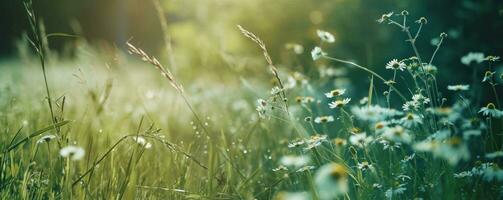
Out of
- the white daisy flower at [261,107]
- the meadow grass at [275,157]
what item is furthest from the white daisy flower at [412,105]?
the white daisy flower at [261,107]

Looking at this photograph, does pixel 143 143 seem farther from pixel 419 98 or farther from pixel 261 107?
pixel 419 98

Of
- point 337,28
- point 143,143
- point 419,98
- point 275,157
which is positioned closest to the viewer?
point 419,98

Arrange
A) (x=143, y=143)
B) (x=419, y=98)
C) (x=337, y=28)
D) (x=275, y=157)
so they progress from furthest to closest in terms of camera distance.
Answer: (x=337, y=28), (x=275, y=157), (x=143, y=143), (x=419, y=98)

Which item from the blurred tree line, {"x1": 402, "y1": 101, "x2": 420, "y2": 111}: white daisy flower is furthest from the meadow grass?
the blurred tree line

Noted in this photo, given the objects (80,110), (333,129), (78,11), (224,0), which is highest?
(78,11)

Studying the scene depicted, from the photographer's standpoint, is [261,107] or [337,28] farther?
[337,28]

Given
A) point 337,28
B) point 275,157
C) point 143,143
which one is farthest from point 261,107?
point 337,28

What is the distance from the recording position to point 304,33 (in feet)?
20.1

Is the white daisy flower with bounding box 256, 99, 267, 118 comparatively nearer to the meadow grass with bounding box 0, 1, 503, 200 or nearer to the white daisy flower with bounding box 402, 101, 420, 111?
the meadow grass with bounding box 0, 1, 503, 200

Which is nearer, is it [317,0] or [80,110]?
[80,110]

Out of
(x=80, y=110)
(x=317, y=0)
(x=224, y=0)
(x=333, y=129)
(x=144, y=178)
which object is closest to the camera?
(x=144, y=178)

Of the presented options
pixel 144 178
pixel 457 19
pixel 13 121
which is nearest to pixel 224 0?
pixel 457 19

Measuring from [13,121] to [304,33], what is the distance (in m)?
3.89

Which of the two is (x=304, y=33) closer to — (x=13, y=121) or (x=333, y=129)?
(x=333, y=129)
